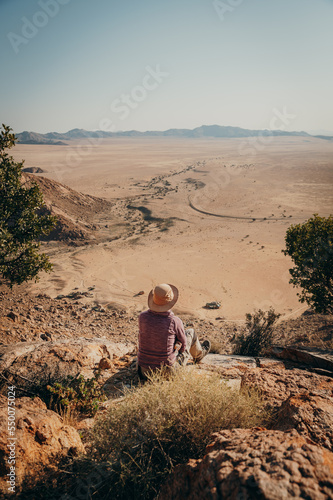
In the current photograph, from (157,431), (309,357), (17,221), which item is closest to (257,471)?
(157,431)

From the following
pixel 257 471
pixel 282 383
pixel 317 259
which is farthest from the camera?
pixel 317 259

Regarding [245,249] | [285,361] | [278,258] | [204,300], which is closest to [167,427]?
[285,361]

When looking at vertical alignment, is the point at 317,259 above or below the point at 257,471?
below

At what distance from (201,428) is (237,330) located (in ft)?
31.4

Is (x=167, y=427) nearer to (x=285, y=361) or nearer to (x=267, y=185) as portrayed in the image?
(x=285, y=361)

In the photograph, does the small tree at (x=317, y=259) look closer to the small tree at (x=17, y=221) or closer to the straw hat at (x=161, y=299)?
the straw hat at (x=161, y=299)

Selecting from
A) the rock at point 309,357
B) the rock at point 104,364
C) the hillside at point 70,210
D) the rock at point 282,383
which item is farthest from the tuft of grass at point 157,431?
the hillside at point 70,210

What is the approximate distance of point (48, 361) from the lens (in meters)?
4.46

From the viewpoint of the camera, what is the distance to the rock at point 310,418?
2.53 m

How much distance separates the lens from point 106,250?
842 inches

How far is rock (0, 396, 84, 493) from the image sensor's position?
2.48 metres

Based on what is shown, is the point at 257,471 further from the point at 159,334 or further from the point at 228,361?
the point at 228,361

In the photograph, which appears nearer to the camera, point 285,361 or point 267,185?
point 285,361

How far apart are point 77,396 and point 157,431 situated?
5.55ft
